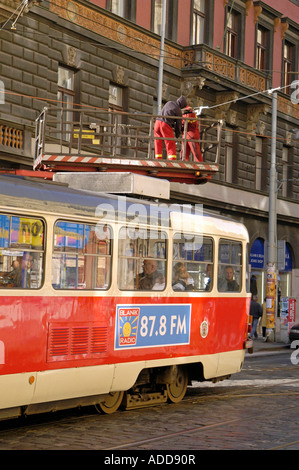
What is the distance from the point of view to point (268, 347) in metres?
25.6

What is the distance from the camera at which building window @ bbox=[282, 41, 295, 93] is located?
124 ft

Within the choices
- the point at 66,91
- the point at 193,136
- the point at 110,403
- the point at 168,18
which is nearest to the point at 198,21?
the point at 168,18

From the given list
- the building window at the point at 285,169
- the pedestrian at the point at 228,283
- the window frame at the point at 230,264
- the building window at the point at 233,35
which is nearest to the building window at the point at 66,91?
the building window at the point at 233,35

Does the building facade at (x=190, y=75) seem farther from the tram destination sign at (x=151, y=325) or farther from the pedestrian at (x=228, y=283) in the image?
the tram destination sign at (x=151, y=325)

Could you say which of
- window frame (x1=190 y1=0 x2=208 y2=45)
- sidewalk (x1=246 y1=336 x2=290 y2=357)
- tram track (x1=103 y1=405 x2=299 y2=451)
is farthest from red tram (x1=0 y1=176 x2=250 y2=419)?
window frame (x1=190 y1=0 x2=208 y2=45)

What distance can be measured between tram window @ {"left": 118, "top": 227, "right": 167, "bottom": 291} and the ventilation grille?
0.73 meters

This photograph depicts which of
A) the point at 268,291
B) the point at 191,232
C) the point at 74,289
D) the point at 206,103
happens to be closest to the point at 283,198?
the point at 206,103

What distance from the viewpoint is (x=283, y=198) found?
3684 cm

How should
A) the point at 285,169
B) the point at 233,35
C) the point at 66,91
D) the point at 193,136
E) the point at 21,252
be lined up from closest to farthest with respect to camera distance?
the point at 21,252
the point at 193,136
the point at 66,91
the point at 233,35
the point at 285,169

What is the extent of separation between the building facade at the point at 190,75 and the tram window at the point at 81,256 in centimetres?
980

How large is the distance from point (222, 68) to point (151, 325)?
21113 mm

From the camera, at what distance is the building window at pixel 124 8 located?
2686cm

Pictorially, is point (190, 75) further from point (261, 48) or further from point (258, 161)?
point (261, 48)
